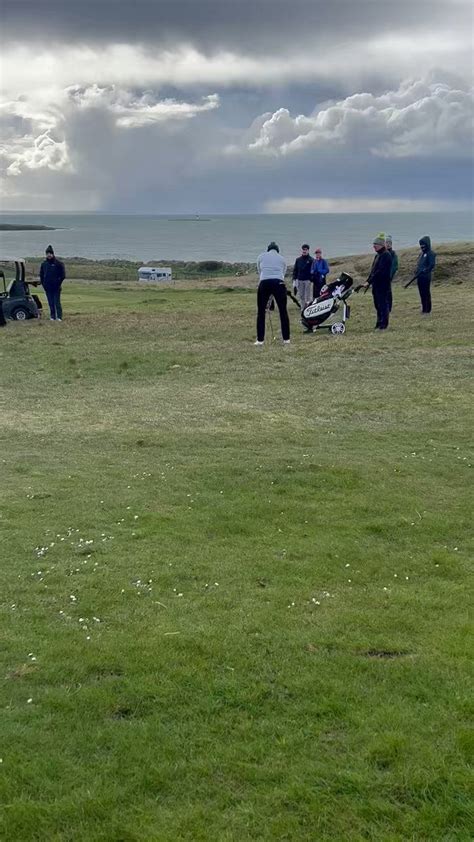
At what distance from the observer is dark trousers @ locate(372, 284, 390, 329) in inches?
773

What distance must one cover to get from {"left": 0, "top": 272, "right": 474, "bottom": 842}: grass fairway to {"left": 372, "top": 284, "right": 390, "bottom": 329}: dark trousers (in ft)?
24.1

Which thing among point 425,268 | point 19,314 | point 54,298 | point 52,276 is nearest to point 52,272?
point 52,276

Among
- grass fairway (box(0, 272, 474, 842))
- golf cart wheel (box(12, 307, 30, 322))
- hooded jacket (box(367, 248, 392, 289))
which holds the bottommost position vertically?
grass fairway (box(0, 272, 474, 842))

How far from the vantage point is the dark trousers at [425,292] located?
829 inches

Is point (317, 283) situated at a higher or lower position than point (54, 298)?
higher

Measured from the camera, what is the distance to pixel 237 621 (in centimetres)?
556

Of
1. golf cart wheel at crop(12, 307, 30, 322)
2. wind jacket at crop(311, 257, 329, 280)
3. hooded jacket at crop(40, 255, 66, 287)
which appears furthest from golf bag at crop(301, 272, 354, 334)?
golf cart wheel at crop(12, 307, 30, 322)

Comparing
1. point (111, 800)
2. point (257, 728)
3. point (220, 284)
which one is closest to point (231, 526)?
point (257, 728)

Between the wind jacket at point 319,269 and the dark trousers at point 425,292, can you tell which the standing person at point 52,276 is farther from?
the dark trousers at point 425,292

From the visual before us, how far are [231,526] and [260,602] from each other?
5.34 feet

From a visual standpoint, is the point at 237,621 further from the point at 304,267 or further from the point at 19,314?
the point at 19,314

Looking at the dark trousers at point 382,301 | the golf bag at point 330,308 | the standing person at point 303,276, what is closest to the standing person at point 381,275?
the dark trousers at point 382,301

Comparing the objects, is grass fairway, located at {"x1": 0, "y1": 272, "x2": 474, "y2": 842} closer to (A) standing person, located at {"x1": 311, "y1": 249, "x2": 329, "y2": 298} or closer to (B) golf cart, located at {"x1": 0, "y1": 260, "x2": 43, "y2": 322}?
(A) standing person, located at {"x1": 311, "y1": 249, "x2": 329, "y2": 298}

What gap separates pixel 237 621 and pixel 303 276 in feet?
61.1
